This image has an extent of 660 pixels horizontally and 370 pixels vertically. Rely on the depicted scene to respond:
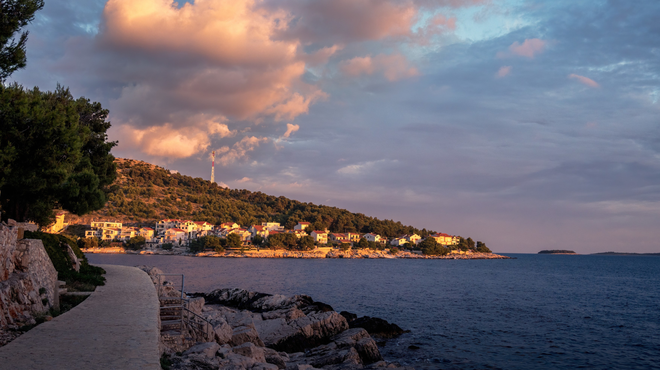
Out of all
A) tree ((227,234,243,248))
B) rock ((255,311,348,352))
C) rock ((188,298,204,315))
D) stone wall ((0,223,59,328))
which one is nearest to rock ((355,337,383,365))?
rock ((255,311,348,352))

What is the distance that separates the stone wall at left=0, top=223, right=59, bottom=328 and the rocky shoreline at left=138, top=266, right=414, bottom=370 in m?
3.81

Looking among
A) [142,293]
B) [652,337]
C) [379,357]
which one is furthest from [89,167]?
[652,337]

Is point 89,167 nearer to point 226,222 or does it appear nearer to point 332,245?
point 332,245

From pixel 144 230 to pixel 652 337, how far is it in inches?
5594

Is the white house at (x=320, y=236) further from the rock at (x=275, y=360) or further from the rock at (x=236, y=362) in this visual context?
the rock at (x=236, y=362)

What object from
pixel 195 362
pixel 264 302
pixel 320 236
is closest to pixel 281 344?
pixel 195 362

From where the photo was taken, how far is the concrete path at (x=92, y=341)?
7.82 m

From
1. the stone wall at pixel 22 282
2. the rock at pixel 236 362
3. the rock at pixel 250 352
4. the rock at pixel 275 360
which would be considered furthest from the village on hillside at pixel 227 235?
the rock at pixel 236 362

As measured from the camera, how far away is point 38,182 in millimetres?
17812

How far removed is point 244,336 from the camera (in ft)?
54.5

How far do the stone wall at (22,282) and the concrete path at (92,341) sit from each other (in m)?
0.85

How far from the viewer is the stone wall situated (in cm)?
1099

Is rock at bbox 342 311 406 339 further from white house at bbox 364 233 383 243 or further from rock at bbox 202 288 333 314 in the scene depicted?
white house at bbox 364 233 383 243

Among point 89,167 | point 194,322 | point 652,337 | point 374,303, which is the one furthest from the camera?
point 374,303
